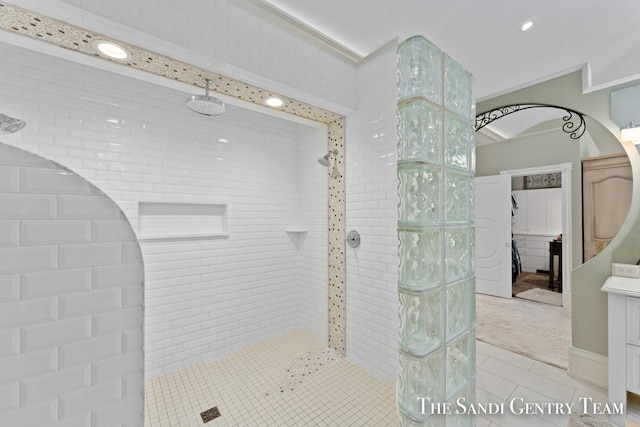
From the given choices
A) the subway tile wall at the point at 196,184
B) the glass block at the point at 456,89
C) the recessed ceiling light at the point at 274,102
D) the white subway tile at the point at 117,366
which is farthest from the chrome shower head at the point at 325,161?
the white subway tile at the point at 117,366

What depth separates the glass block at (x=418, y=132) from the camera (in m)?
0.88

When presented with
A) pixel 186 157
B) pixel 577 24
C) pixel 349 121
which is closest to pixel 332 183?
pixel 349 121

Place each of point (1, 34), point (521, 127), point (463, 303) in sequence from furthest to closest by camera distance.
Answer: point (521, 127) < point (1, 34) < point (463, 303)

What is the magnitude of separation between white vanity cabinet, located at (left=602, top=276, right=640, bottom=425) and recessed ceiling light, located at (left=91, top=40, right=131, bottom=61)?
3321mm

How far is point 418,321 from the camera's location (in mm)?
889

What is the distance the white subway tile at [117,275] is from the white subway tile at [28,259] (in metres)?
0.08

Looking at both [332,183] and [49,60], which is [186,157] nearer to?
[49,60]

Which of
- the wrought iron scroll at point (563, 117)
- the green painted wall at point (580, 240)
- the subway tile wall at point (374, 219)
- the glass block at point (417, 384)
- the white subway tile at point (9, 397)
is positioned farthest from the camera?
the wrought iron scroll at point (563, 117)

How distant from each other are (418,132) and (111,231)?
0.96 metres

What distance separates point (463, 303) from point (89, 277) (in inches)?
49.6

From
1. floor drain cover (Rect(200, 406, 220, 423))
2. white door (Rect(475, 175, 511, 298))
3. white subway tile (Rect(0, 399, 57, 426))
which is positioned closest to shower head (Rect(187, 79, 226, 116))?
white subway tile (Rect(0, 399, 57, 426))

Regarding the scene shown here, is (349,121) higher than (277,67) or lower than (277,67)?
lower

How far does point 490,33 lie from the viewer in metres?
1.79

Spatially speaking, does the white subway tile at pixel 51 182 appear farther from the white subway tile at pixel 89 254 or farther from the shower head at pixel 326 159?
the shower head at pixel 326 159
